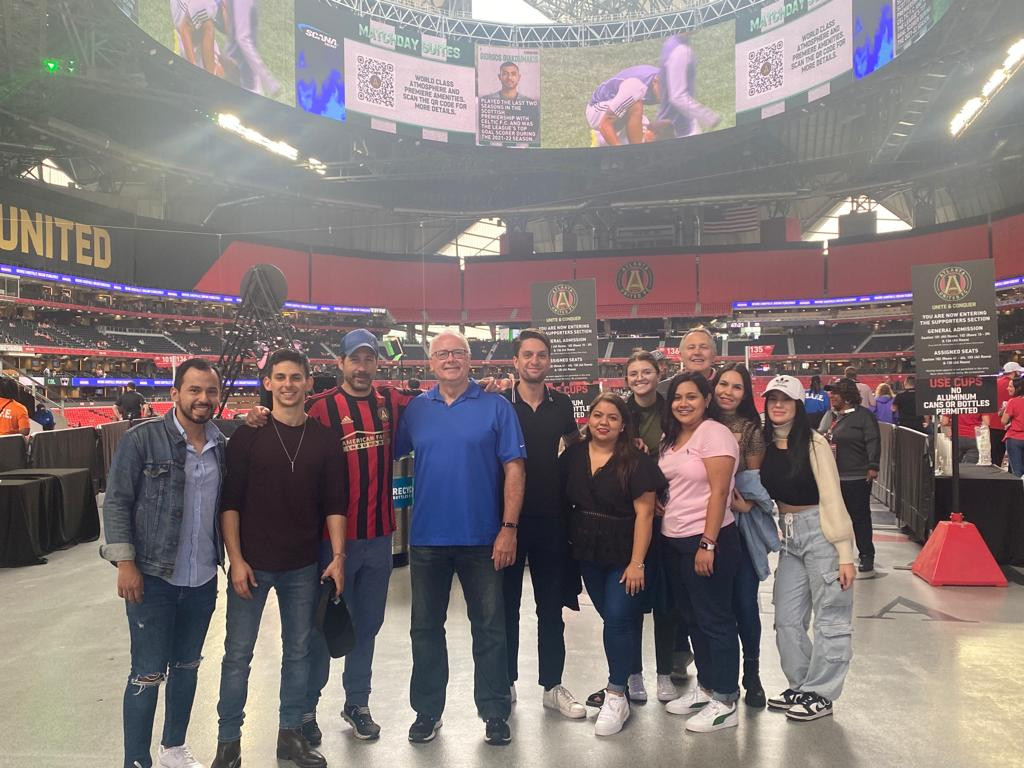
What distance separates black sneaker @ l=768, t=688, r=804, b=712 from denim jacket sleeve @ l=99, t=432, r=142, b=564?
3209mm

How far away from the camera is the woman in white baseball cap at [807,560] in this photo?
3791 millimetres

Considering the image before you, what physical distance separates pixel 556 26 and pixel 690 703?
33726 millimetres

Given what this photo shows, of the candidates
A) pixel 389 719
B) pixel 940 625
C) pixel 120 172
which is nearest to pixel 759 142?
pixel 120 172

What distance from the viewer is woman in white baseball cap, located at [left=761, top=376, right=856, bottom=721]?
3.79 meters

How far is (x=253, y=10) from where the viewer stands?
26969mm

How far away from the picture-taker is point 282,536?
3.23 metres

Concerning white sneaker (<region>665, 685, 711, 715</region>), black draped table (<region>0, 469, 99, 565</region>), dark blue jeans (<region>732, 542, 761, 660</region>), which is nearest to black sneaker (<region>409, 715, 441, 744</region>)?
white sneaker (<region>665, 685, 711, 715</region>)

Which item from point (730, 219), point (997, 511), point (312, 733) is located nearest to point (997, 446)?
point (997, 511)

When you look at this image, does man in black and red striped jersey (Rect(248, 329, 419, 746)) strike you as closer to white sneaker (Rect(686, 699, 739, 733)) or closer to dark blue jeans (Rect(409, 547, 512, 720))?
dark blue jeans (Rect(409, 547, 512, 720))

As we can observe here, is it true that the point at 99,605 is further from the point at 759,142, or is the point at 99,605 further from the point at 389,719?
the point at 759,142

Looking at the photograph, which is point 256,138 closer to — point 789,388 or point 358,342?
point 358,342

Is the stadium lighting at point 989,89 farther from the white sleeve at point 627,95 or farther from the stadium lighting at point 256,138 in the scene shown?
the stadium lighting at point 256,138

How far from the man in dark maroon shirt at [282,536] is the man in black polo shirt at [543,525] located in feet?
3.32

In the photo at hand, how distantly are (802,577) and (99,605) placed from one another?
5.45 meters
